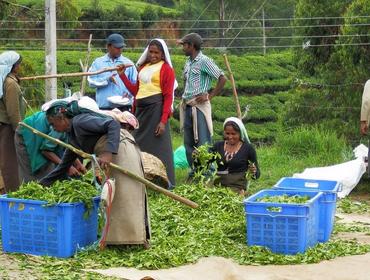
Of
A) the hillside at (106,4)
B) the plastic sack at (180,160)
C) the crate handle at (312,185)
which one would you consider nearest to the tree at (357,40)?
the plastic sack at (180,160)

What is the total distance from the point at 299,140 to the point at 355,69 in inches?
62.1

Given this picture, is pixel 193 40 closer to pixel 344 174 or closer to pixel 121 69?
pixel 121 69

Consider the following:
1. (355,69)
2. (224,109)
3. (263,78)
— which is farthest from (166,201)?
(263,78)

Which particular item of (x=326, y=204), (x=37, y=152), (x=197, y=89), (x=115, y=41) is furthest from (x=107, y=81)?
(x=326, y=204)

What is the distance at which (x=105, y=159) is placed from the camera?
579 centimetres

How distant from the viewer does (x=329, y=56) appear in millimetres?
15055

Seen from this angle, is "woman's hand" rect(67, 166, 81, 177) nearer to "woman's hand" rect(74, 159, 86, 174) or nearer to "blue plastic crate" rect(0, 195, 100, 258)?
"woman's hand" rect(74, 159, 86, 174)

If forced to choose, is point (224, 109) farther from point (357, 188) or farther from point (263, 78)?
point (357, 188)

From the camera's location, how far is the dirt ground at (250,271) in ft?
17.8

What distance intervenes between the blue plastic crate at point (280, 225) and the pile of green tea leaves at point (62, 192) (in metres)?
1.22

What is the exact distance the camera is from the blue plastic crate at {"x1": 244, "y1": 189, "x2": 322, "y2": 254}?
19.6 ft

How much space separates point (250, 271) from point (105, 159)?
4.34 ft

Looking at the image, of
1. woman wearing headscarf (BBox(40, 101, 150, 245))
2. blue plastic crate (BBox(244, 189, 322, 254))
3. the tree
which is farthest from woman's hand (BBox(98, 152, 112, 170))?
the tree

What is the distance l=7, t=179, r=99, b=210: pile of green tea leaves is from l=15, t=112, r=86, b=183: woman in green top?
0.76 metres
